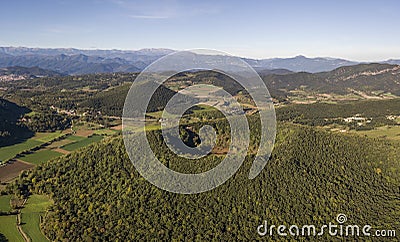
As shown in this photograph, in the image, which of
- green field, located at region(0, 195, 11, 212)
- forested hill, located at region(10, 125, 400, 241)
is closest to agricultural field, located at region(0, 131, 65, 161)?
green field, located at region(0, 195, 11, 212)

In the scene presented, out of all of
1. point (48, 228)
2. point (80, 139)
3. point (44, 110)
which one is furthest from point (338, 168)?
point (44, 110)

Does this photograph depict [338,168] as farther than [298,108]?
No

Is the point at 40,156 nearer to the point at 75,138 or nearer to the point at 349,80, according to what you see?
the point at 75,138

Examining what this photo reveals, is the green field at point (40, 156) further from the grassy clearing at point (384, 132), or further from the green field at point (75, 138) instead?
the grassy clearing at point (384, 132)

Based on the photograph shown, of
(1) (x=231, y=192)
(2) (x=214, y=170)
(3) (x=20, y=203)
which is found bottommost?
(3) (x=20, y=203)

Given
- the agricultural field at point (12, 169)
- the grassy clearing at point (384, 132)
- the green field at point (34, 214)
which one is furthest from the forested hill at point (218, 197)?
the grassy clearing at point (384, 132)

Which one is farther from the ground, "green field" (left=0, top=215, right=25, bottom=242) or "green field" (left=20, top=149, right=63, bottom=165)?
"green field" (left=20, top=149, right=63, bottom=165)

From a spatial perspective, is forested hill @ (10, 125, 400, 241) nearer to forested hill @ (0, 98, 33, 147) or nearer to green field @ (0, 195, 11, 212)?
green field @ (0, 195, 11, 212)

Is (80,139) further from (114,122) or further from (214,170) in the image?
(214,170)
